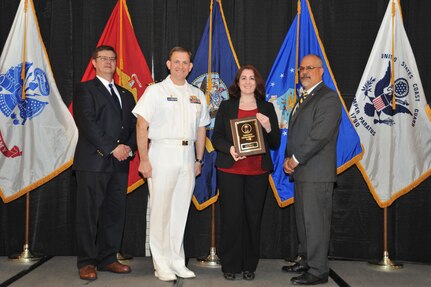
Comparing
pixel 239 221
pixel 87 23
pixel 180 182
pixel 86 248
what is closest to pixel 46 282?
pixel 86 248

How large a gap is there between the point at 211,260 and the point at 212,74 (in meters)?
1.75

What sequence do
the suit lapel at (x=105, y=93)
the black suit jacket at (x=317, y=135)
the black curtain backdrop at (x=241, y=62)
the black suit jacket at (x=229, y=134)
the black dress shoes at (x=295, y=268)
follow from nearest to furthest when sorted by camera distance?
the black suit jacket at (x=317, y=135) → the black suit jacket at (x=229, y=134) → the suit lapel at (x=105, y=93) → the black dress shoes at (x=295, y=268) → the black curtain backdrop at (x=241, y=62)

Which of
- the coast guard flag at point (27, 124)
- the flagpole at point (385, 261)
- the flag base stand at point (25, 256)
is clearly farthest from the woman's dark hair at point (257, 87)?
the flag base stand at point (25, 256)

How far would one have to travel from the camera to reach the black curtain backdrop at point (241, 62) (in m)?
4.75

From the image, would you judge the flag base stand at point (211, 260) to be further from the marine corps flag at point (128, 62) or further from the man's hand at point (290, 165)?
the man's hand at point (290, 165)

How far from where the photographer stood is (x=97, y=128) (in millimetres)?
3766

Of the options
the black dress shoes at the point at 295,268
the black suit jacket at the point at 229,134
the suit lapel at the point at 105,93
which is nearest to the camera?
the black suit jacket at the point at 229,134

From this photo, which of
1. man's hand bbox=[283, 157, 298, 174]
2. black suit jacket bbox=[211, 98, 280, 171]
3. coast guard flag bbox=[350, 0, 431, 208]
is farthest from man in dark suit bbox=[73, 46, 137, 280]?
coast guard flag bbox=[350, 0, 431, 208]

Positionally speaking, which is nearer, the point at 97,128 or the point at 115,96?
the point at 97,128

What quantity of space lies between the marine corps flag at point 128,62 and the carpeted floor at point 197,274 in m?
0.90

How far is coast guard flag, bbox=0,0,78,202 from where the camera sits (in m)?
4.42

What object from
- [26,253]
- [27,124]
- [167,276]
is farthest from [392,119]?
[26,253]

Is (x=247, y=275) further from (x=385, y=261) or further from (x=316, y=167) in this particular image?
(x=385, y=261)

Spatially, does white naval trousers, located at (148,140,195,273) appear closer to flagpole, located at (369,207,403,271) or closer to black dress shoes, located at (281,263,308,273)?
black dress shoes, located at (281,263,308,273)
